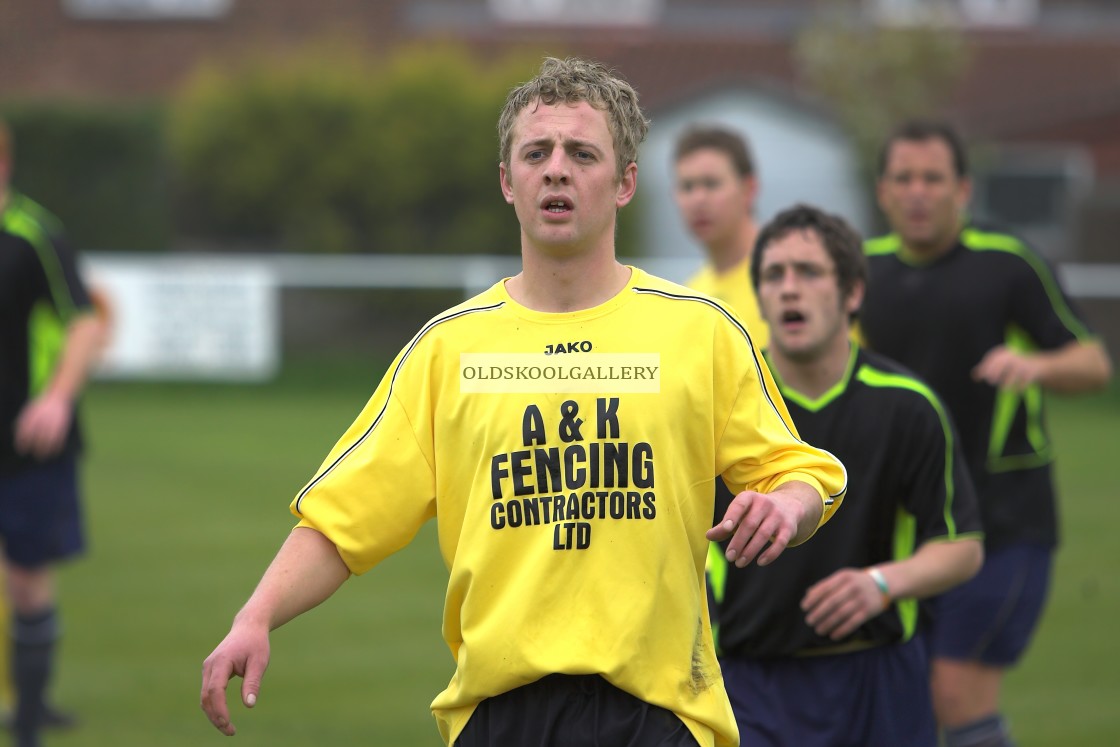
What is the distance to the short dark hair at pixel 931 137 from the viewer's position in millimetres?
5738

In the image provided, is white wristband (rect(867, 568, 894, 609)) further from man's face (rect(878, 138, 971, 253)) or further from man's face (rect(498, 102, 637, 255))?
man's face (rect(878, 138, 971, 253))

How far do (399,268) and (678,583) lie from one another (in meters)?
18.2

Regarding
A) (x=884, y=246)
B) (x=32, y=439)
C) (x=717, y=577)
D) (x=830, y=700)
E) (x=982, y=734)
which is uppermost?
(x=884, y=246)

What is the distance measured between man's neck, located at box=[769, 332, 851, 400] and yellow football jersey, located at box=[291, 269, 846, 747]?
1084 mm

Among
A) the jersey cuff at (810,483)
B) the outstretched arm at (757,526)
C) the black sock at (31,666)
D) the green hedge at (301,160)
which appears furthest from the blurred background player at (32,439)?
the green hedge at (301,160)

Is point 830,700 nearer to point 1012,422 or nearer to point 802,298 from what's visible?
point 802,298

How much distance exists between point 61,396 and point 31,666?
110cm

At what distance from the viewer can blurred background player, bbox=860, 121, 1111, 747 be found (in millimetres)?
5688

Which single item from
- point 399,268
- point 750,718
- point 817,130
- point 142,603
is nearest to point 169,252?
point 399,268

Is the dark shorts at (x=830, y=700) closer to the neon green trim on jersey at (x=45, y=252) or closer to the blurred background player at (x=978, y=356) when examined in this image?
the blurred background player at (x=978, y=356)

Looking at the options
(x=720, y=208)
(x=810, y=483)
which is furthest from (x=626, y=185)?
(x=720, y=208)

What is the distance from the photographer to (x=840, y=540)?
14.3ft

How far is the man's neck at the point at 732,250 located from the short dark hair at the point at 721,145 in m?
0.27

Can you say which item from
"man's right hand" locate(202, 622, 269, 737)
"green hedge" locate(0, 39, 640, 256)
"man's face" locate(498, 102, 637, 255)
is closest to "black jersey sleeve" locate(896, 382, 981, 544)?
"man's face" locate(498, 102, 637, 255)
